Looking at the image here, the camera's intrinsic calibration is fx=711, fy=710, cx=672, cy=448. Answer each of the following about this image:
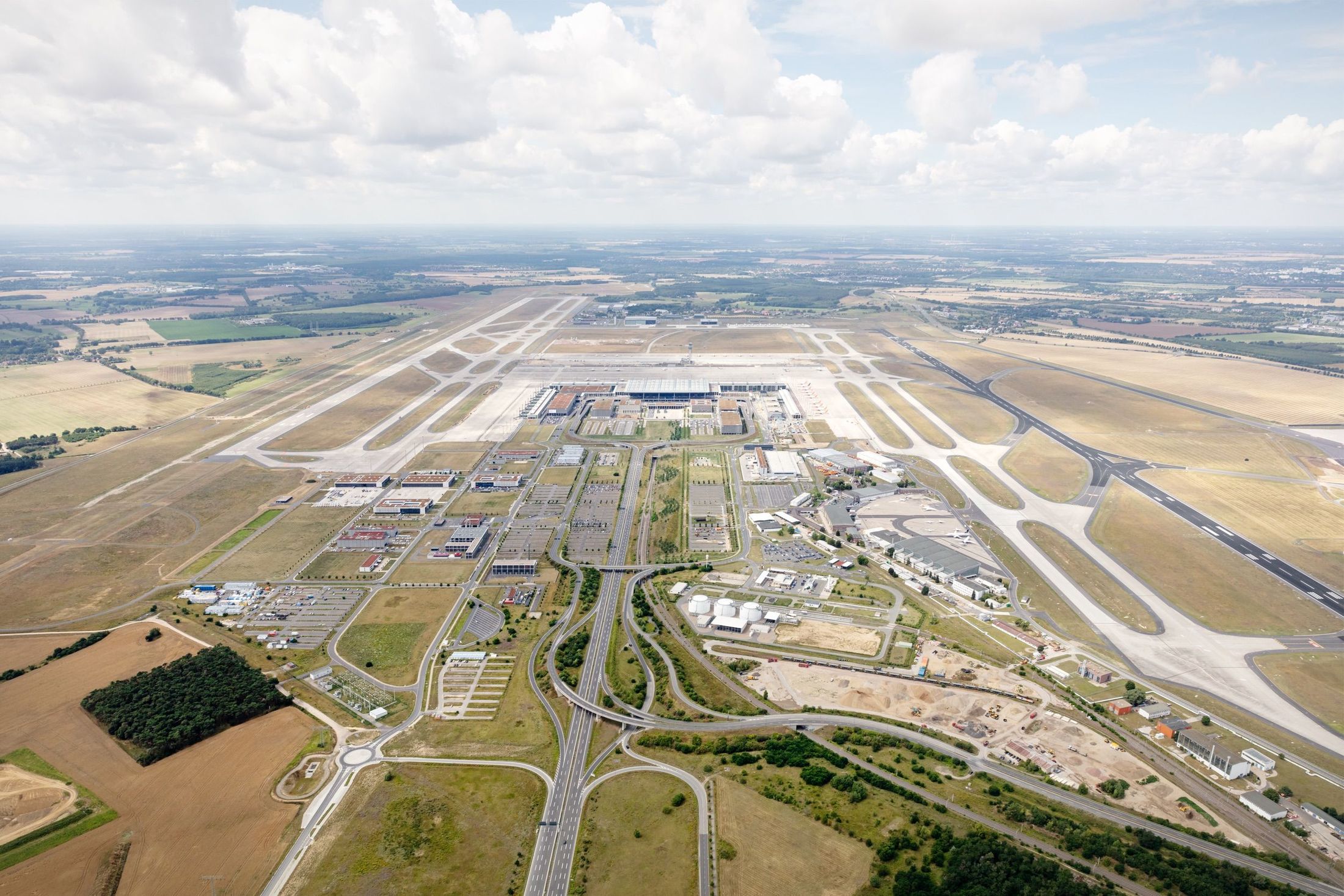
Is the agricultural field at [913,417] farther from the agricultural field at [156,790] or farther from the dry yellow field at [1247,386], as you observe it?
the agricultural field at [156,790]

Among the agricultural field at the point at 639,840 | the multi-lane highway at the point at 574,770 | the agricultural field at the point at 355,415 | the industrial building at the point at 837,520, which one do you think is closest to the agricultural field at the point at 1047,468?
the industrial building at the point at 837,520

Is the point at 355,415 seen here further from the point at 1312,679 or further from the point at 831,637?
the point at 1312,679

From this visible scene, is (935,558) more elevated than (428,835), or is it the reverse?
(935,558)

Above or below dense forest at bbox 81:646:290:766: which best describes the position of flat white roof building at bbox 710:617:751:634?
below

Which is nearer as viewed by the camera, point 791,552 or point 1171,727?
point 1171,727

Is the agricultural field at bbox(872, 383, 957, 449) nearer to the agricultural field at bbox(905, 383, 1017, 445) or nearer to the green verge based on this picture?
the agricultural field at bbox(905, 383, 1017, 445)

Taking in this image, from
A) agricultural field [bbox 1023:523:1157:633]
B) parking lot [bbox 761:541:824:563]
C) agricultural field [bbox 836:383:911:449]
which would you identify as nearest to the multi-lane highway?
parking lot [bbox 761:541:824:563]

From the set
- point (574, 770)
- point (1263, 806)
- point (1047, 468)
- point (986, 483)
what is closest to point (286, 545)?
point (574, 770)

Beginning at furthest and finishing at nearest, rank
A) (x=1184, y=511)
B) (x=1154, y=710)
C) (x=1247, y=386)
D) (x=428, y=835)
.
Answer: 1. (x=1247, y=386)
2. (x=1184, y=511)
3. (x=1154, y=710)
4. (x=428, y=835)
